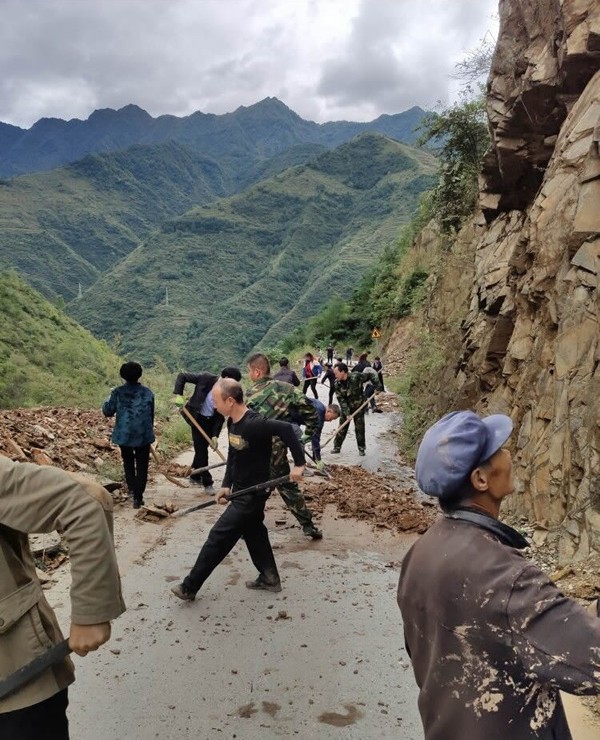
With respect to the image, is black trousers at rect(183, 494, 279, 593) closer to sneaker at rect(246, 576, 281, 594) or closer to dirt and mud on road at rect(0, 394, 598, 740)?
dirt and mud on road at rect(0, 394, 598, 740)

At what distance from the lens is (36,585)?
1867 mm

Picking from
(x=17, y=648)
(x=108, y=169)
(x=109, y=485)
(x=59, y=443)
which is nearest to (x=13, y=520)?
(x=17, y=648)

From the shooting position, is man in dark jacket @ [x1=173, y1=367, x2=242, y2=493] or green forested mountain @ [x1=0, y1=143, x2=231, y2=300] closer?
man in dark jacket @ [x1=173, y1=367, x2=242, y2=493]


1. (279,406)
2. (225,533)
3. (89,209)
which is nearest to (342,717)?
(225,533)

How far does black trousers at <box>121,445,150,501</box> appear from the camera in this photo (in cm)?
712

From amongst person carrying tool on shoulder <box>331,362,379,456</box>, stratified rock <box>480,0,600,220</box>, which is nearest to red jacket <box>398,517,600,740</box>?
stratified rock <box>480,0,600,220</box>

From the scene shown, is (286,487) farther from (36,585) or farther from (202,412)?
(36,585)

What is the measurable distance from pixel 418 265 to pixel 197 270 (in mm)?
54803

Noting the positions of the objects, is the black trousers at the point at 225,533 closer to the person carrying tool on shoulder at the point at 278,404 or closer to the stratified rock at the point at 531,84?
the person carrying tool on shoulder at the point at 278,404

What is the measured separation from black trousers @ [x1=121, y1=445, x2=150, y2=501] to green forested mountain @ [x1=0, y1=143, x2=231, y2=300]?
62141 millimetres

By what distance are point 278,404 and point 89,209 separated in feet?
352

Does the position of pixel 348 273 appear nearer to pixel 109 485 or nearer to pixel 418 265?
pixel 418 265

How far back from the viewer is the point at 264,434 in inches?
180

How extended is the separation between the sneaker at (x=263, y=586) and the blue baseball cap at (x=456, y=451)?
3.54 meters
